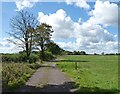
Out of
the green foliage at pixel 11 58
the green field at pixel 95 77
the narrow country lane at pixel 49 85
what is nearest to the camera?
the narrow country lane at pixel 49 85

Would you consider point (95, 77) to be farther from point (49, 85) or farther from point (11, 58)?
point (11, 58)

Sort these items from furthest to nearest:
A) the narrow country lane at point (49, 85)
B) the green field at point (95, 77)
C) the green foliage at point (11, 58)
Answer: the green foliage at point (11, 58)
the green field at point (95, 77)
the narrow country lane at point (49, 85)

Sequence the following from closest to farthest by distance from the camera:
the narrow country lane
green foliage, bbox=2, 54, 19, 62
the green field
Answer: the narrow country lane < the green field < green foliage, bbox=2, 54, 19, 62

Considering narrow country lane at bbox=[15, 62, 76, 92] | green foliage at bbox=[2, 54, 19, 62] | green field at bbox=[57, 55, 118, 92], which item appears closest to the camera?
narrow country lane at bbox=[15, 62, 76, 92]

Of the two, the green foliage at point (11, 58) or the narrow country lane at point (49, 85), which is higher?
the green foliage at point (11, 58)

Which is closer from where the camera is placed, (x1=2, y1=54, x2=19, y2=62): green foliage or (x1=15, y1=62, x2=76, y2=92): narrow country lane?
(x1=15, y1=62, x2=76, y2=92): narrow country lane

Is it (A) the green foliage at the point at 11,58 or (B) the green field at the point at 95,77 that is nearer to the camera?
(B) the green field at the point at 95,77

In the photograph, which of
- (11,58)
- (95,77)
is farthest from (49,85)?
(11,58)

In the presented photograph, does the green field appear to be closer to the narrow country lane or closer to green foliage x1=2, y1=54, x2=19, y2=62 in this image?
the narrow country lane

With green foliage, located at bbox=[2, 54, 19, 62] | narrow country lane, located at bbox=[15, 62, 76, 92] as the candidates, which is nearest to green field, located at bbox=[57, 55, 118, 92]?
narrow country lane, located at bbox=[15, 62, 76, 92]

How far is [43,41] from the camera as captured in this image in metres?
70.0

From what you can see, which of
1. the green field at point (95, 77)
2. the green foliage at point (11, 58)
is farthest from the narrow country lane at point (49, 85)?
the green foliage at point (11, 58)

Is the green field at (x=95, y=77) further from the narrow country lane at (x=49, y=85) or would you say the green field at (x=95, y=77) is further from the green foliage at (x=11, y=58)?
the green foliage at (x=11, y=58)

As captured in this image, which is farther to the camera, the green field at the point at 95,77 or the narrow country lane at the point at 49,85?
the green field at the point at 95,77
